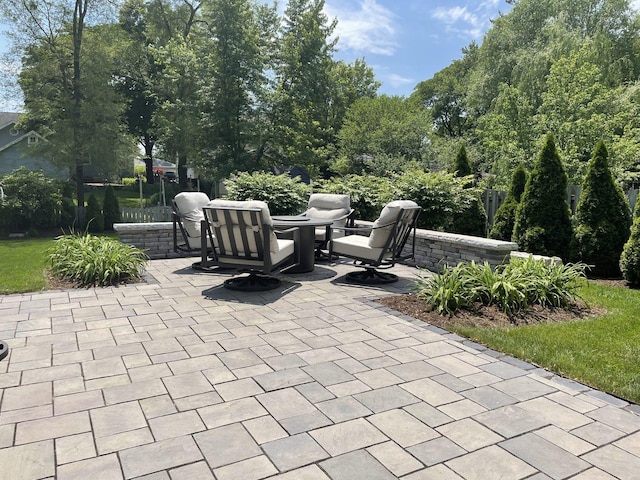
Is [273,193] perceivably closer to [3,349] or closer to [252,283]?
[252,283]

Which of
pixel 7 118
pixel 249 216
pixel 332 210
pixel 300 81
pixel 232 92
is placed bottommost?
pixel 332 210

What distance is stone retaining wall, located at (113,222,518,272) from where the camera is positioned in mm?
5668

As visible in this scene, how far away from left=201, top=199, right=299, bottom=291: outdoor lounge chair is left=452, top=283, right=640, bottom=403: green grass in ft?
7.18

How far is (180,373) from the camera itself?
3.04 meters

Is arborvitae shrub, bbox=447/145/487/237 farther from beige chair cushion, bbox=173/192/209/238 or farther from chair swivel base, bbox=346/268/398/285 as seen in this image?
beige chair cushion, bbox=173/192/209/238

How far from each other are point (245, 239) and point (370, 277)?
1912mm

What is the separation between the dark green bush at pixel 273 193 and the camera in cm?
874

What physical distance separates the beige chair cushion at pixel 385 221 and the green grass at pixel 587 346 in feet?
5.43

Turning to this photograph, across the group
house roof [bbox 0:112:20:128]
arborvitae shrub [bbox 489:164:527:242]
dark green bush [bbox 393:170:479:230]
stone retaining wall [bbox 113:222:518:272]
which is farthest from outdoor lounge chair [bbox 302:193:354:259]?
house roof [bbox 0:112:20:128]

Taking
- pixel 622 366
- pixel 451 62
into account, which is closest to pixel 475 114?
pixel 451 62

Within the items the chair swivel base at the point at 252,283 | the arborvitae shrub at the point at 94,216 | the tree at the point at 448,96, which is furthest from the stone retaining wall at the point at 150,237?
the tree at the point at 448,96

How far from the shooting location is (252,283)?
5.50m

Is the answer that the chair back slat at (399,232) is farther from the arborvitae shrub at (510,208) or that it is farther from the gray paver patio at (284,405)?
the arborvitae shrub at (510,208)

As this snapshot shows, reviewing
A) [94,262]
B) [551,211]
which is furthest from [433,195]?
[94,262]
